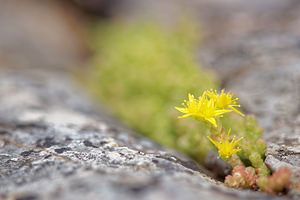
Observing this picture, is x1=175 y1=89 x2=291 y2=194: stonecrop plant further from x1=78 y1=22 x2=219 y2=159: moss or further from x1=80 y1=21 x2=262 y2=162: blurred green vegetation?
x1=78 y1=22 x2=219 y2=159: moss

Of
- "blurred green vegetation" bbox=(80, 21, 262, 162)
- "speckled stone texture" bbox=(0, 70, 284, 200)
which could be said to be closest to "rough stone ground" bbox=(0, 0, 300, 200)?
"speckled stone texture" bbox=(0, 70, 284, 200)

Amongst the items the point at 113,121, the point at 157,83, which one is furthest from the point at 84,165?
the point at 157,83

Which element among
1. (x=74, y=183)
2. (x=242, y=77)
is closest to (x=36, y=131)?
(x=74, y=183)

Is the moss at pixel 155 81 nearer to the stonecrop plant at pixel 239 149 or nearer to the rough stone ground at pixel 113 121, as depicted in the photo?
the rough stone ground at pixel 113 121

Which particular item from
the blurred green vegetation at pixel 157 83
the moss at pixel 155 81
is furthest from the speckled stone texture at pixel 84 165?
the moss at pixel 155 81

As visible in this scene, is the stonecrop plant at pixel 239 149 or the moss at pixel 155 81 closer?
the stonecrop plant at pixel 239 149

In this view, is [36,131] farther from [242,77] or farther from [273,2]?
[273,2]
